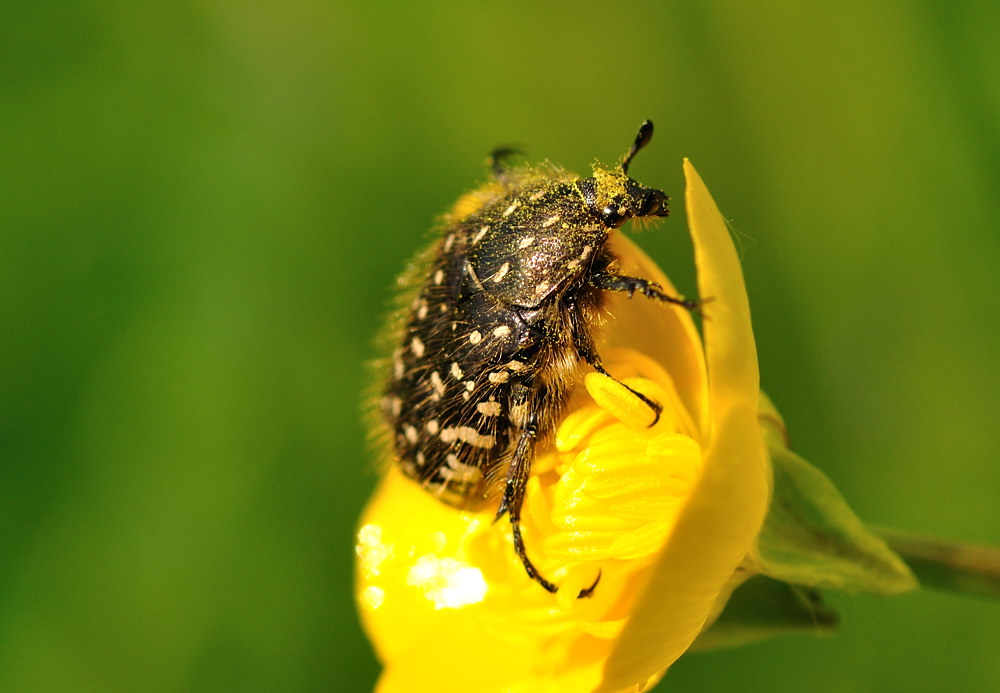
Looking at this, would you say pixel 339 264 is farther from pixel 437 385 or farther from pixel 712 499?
pixel 712 499

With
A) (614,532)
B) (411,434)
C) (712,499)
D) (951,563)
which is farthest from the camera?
(411,434)

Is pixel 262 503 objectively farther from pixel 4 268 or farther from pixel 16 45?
pixel 16 45

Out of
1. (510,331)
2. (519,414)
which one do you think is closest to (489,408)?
(519,414)

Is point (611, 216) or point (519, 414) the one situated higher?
point (611, 216)

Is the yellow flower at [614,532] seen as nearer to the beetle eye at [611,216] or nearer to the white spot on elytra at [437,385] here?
the beetle eye at [611,216]

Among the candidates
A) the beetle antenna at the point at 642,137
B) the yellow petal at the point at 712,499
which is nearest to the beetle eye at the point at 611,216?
the beetle antenna at the point at 642,137

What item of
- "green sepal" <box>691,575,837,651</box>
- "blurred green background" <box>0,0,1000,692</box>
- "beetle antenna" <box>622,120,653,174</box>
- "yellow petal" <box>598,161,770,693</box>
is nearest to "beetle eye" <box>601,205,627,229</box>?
"beetle antenna" <box>622,120,653,174</box>

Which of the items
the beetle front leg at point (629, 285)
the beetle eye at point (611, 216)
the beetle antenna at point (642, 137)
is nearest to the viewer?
the beetle front leg at point (629, 285)
